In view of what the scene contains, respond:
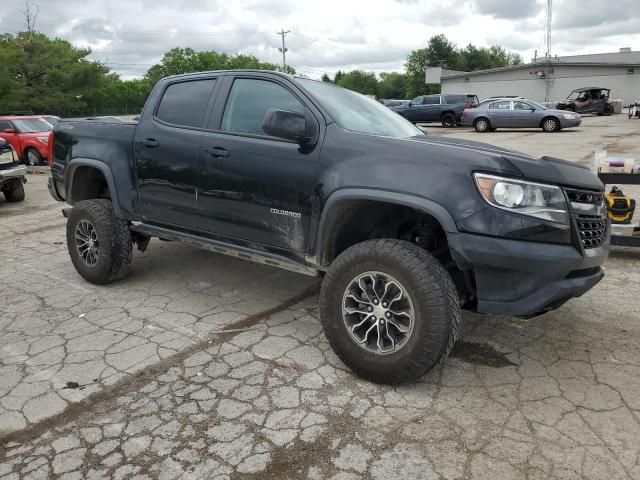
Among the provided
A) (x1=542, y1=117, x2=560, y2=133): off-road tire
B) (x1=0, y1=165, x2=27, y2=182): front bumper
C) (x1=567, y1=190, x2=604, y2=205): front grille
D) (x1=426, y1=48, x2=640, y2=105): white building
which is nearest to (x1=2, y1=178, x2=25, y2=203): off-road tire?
(x1=0, y1=165, x2=27, y2=182): front bumper

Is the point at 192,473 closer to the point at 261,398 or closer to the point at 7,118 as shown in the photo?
the point at 261,398

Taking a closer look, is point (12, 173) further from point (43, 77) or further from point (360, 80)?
point (360, 80)

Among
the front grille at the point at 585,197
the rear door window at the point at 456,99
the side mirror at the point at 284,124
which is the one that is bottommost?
the front grille at the point at 585,197

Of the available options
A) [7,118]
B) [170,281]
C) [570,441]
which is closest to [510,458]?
[570,441]

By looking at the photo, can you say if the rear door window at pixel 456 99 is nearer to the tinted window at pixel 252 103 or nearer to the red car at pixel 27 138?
the red car at pixel 27 138

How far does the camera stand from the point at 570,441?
263 cm

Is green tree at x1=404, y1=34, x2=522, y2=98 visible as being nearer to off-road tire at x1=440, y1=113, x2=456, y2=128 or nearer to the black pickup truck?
off-road tire at x1=440, y1=113, x2=456, y2=128

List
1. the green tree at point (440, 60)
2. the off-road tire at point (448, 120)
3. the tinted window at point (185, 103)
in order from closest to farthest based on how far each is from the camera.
Result: the tinted window at point (185, 103) < the off-road tire at point (448, 120) < the green tree at point (440, 60)

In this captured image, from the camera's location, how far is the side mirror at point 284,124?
3348 millimetres

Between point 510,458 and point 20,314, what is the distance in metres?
3.83

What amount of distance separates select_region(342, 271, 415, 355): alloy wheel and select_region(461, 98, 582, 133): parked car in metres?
21.7

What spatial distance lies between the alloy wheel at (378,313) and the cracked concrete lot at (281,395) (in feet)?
0.92

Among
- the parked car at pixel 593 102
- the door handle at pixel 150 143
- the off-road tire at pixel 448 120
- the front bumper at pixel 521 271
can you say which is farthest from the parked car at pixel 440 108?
the front bumper at pixel 521 271

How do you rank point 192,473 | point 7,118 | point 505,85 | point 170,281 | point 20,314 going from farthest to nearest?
point 505,85 < point 7,118 < point 170,281 < point 20,314 < point 192,473
